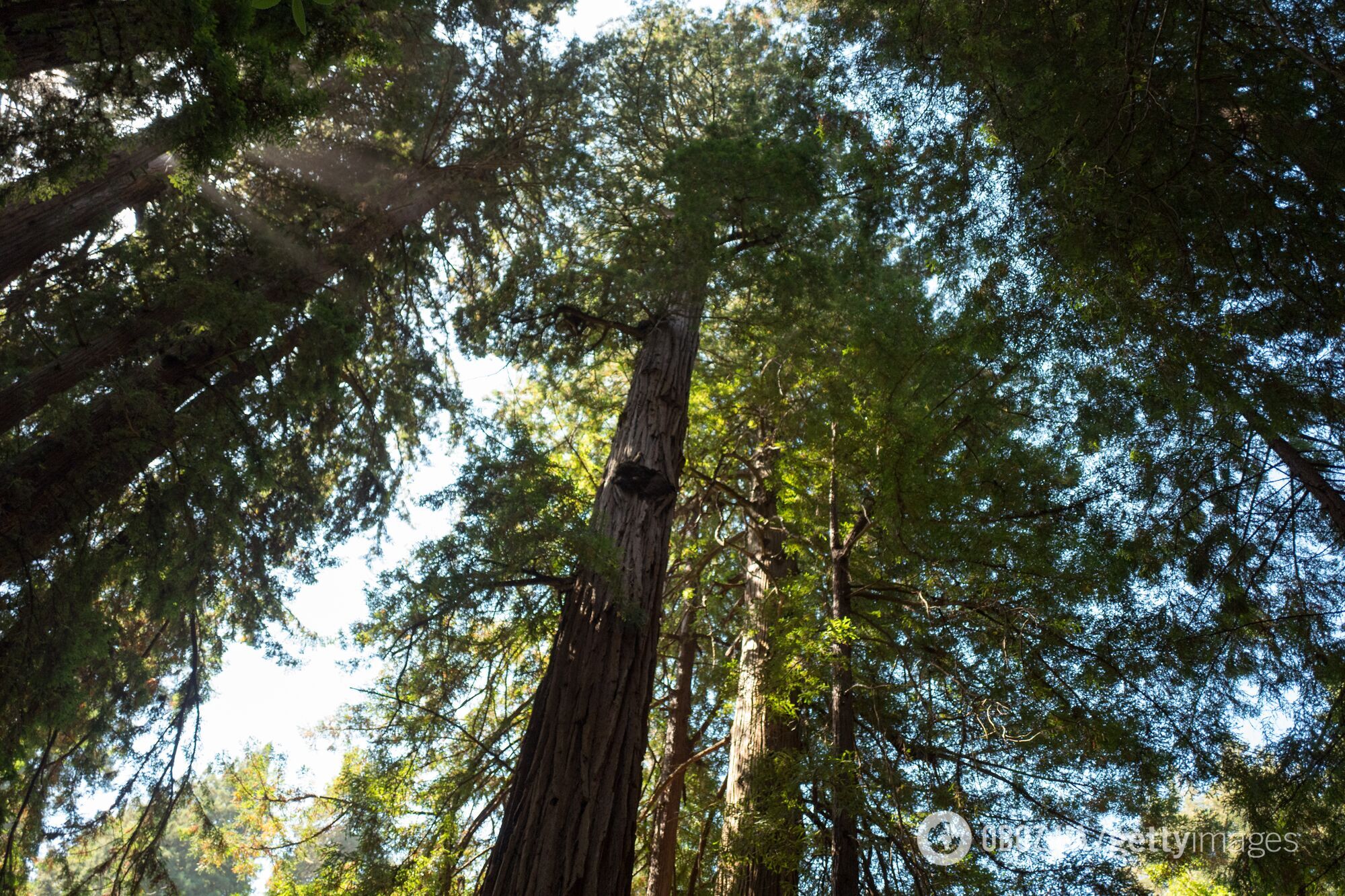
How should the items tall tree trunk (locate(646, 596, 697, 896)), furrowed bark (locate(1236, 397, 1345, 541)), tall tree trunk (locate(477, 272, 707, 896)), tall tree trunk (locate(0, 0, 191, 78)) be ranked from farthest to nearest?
tall tree trunk (locate(646, 596, 697, 896)) < furrowed bark (locate(1236, 397, 1345, 541)) < tall tree trunk (locate(477, 272, 707, 896)) < tall tree trunk (locate(0, 0, 191, 78))

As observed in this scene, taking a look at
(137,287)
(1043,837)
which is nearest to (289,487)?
(137,287)

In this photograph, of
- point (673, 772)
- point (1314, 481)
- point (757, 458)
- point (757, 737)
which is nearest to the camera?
point (1314, 481)

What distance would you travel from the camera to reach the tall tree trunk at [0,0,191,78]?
123 inches

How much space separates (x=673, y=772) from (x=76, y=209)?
6.62 metres

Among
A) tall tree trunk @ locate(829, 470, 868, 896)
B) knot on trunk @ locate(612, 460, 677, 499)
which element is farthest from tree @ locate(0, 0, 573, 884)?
tall tree trunk @ locate(829, 470, 868, 896)

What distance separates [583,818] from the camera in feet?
11.0

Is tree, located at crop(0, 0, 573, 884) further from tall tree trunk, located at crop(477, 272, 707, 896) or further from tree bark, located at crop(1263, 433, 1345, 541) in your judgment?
tree bark, located at crop(1263, 433, 1345, 541)

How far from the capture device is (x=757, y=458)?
23.5 ft

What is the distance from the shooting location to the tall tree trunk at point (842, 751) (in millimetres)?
3400

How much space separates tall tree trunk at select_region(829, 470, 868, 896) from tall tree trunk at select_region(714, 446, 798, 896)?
662 mm

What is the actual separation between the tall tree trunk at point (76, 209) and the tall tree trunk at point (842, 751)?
17.6 ft

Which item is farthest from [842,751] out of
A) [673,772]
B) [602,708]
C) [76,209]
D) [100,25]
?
[76,209]

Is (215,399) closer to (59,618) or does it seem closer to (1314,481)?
(59,618)

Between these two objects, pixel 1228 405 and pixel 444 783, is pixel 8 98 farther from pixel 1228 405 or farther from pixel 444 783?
pixel 1228 405
